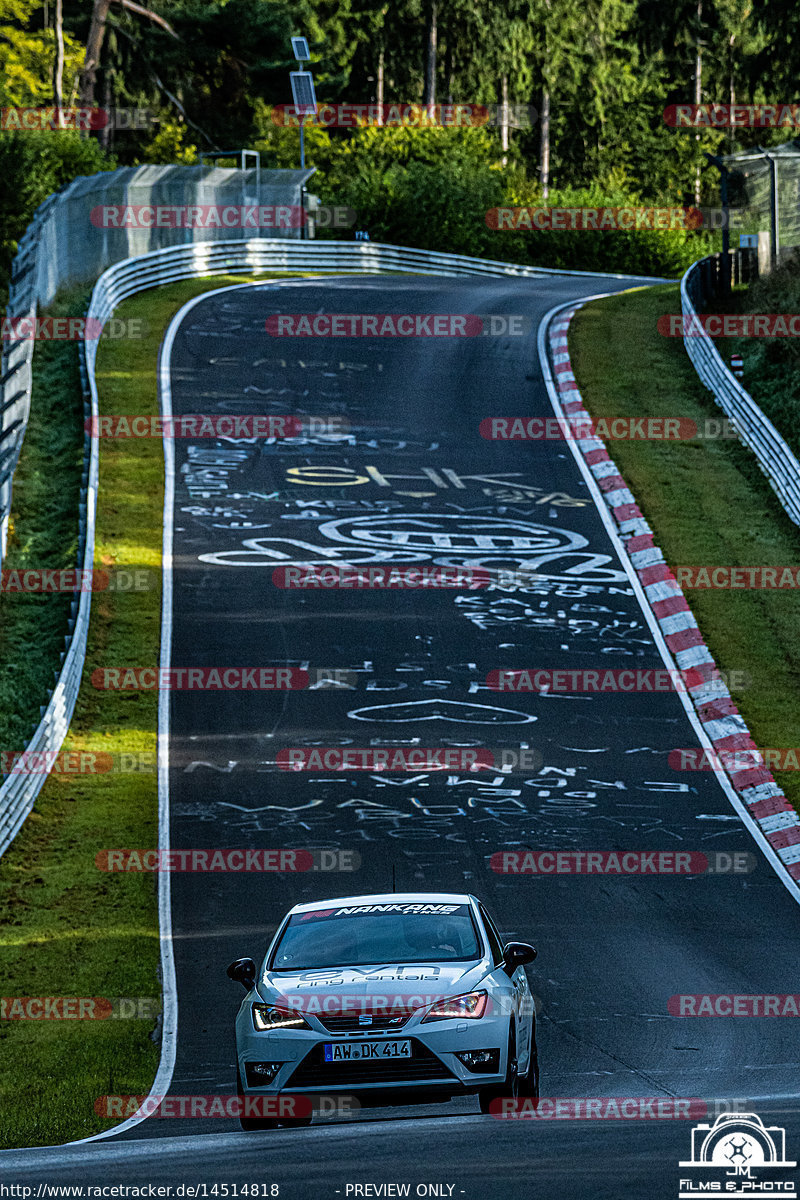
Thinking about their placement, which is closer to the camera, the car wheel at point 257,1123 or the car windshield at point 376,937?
the car wheel at point 257,1123

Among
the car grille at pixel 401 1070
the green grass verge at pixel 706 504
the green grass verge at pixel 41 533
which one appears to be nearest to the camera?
the car grille at pixel 401 1070

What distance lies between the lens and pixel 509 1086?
898cm

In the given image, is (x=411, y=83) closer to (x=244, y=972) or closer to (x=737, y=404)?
(x=737, y=404)

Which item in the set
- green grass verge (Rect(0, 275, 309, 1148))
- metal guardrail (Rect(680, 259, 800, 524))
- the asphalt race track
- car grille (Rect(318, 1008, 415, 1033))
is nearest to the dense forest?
metal guardrail (Rect(680, 259, 800, 524))

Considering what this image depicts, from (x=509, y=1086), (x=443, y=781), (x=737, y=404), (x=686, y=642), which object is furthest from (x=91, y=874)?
(x=737, y=404)

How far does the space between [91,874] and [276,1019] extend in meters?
8.14

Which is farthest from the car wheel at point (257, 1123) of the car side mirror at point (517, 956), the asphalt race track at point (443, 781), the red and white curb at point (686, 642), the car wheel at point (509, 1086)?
the red and white curb at point (686, 642)

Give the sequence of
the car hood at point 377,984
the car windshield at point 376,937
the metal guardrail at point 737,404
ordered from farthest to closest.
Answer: the metal guardrail at point 737,404 → the car windshield at point 376,937 → the car hood at point 377,984

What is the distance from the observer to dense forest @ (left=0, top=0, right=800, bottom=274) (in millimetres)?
67688

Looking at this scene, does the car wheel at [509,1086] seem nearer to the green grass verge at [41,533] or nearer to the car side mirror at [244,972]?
the car side mirror at [244,972]

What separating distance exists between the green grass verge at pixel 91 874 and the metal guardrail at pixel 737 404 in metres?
10.4

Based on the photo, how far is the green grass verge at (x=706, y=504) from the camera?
21672 millimetres

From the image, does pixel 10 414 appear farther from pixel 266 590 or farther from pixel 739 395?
A: pixel 739 395

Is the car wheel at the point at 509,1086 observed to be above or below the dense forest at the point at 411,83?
below
